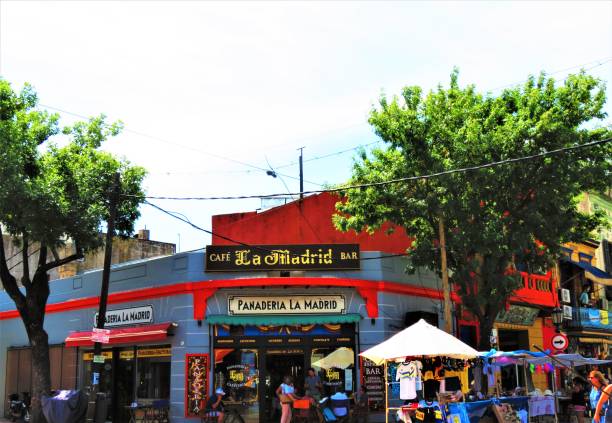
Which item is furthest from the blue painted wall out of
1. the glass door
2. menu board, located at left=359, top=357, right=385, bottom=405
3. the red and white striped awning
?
the glass door

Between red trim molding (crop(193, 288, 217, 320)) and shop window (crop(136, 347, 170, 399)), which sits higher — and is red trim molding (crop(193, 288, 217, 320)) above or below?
above

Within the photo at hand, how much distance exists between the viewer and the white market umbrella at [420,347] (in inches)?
531

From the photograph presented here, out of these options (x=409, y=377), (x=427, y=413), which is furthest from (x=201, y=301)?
(x=427, y=413)

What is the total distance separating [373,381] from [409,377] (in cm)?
427

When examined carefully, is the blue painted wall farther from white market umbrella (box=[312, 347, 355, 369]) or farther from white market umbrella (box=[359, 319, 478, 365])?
white market umbrella (box=[359, 319, 478, 365])

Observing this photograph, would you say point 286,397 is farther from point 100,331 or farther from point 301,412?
point 100,331

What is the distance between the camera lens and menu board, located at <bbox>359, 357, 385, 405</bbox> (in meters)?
18.2

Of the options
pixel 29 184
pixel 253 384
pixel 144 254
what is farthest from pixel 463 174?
pixel 144 254

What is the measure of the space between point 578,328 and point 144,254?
21.8 m

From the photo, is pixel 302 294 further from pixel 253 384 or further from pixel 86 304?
pixel 86 304

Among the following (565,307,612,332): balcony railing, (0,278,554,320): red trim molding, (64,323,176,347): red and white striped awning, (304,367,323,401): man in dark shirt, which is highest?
(0,278,554,320): red trim molding

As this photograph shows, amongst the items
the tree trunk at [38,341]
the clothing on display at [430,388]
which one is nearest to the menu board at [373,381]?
the clothing on display at [430,388]

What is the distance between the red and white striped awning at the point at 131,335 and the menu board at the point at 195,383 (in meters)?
0.99

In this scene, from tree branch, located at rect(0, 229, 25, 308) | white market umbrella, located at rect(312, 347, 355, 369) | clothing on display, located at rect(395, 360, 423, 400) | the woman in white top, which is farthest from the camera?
white market umbrella, located at rect(312, 347, 355, 369)
